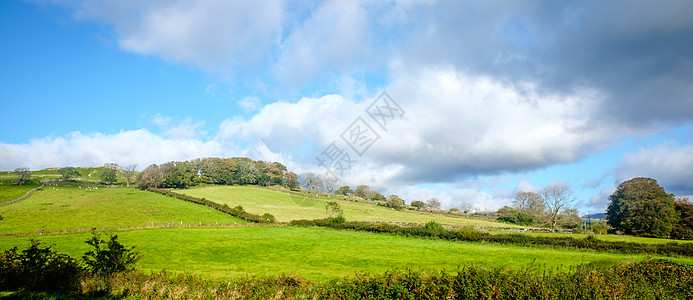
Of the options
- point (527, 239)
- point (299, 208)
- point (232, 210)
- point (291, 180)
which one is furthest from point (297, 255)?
point (291, 180)

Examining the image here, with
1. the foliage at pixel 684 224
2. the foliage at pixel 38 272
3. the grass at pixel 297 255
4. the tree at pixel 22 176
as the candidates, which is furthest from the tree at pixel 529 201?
the tree at pixel 22 176

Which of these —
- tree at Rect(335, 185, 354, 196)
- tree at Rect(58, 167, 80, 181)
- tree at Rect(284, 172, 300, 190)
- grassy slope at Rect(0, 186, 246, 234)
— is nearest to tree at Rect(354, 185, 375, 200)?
tree at Rect(335, 185, 354, 196)

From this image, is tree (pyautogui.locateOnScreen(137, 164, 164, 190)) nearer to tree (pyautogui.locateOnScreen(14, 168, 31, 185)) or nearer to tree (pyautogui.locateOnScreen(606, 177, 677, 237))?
tree (pyautogui.locateOnScreen(14, 168, 31, 185))

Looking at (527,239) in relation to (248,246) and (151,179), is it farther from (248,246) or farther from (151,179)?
(151,179)

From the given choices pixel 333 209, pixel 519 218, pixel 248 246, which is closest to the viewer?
pixel 248 246

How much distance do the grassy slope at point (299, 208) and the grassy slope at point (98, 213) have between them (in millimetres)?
10026

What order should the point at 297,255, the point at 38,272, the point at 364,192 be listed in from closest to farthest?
the point at 38,272 < the point at 297,255 < the point at 364,192

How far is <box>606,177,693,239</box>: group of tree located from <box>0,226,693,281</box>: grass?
30178 mm

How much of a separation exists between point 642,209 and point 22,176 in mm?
151559

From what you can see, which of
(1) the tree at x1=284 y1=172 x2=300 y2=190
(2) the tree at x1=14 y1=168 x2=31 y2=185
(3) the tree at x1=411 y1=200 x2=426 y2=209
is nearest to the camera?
(2) the tree at x1=14 y1=168 x2=31 y2=185

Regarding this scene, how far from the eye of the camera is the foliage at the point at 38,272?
467 inches

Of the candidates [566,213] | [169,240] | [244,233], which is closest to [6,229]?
[169,240]

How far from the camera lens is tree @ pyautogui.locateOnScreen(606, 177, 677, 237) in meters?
51.9

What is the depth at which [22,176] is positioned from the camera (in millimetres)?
100062
